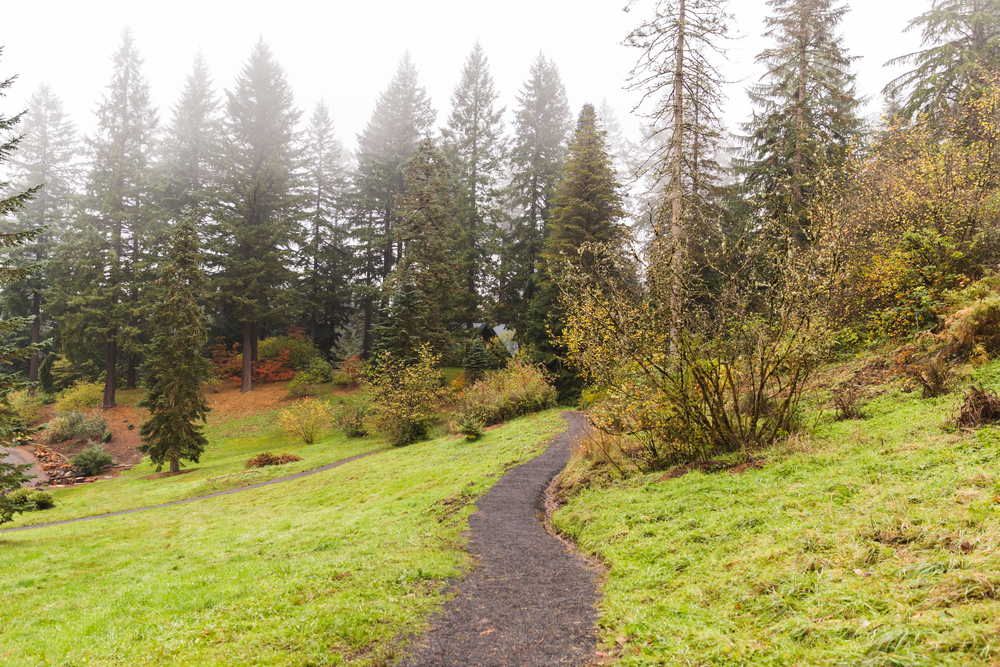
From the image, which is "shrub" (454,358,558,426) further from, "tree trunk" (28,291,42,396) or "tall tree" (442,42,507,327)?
"tree trunk" (28,291,42,396)

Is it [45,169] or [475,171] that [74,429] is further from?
[475,171]

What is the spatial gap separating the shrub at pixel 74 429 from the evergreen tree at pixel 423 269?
60.0 ft

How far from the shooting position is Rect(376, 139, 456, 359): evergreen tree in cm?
2616

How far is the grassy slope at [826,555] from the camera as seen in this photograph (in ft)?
10.6

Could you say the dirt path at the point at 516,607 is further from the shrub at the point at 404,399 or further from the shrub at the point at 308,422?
the shrub at the point at 308,422

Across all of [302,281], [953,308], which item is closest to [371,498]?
[953,308]

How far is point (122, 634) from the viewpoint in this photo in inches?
212

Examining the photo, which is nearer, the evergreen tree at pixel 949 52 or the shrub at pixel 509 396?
the evergreen tree at pixel 949 52

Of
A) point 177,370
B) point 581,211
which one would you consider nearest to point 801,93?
point 581,211

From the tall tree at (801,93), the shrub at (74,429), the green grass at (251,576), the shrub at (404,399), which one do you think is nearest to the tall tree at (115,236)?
the shrub at (74,429)

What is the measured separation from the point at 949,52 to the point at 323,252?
3821 centimetres

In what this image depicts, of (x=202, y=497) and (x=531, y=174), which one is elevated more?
(x=531, y=174)

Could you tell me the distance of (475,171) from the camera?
3569 cm

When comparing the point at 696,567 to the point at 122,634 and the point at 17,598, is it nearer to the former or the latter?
the point at 122,634
